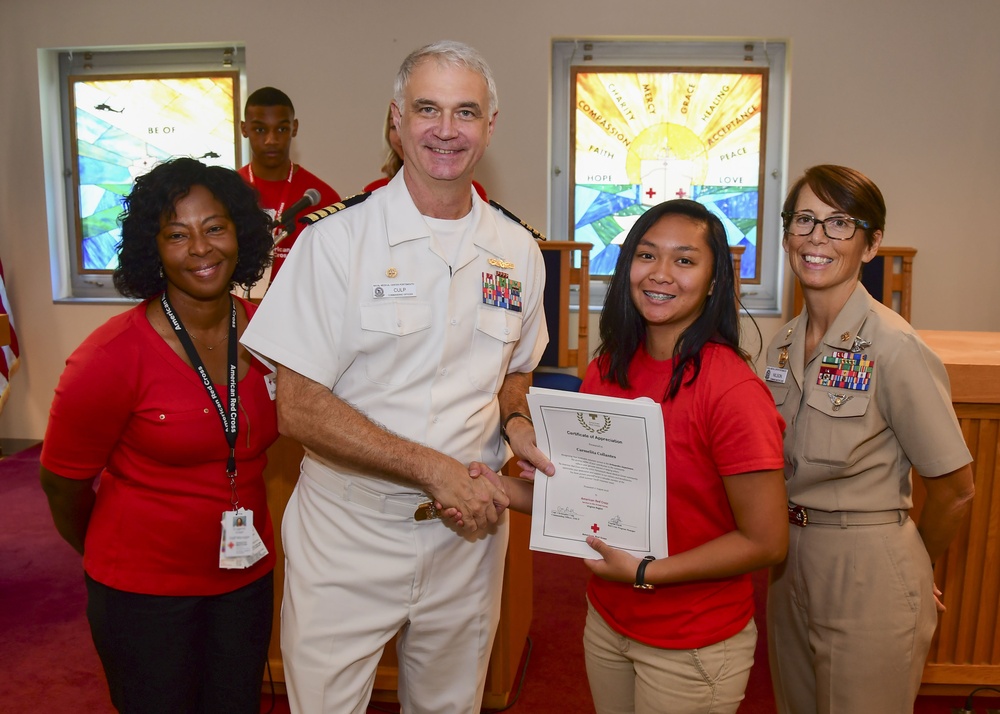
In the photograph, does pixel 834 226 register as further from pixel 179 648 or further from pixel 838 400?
pixel 179 648

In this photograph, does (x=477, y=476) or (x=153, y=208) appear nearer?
(x=477, y=476)

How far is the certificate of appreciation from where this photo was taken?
1.26 m

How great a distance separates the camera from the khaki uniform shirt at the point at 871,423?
4.98 ft

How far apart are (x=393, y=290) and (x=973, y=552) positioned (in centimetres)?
186

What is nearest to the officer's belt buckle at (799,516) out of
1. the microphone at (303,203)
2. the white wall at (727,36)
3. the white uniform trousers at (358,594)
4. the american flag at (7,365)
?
the white uniform trousers at (358,594)

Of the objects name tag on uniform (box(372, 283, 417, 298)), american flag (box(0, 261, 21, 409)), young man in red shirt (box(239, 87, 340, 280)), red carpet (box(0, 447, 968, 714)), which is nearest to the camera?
name tag on uniform (box(372, 283, 417, 298))

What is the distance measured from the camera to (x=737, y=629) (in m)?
1.36

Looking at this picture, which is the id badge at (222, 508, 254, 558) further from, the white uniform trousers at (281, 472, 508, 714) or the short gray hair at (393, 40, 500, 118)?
the short gray hair at (393, 40, 500, 118)

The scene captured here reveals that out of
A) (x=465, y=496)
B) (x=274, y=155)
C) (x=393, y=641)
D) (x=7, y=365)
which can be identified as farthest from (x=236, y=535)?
(x=7, y=365)

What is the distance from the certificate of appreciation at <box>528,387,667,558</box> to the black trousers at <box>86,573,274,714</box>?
2.31 feet

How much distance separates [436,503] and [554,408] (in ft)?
1.06

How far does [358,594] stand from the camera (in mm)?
1564

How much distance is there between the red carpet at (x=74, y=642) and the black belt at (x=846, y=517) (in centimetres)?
115

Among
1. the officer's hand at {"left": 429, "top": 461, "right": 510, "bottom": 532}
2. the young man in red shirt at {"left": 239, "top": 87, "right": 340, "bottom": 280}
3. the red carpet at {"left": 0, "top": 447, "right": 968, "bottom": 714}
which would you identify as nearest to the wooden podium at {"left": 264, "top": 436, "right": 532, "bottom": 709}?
the red carpet at {"left": 0, "top": 447, "right": 968, "bottom": 714}
